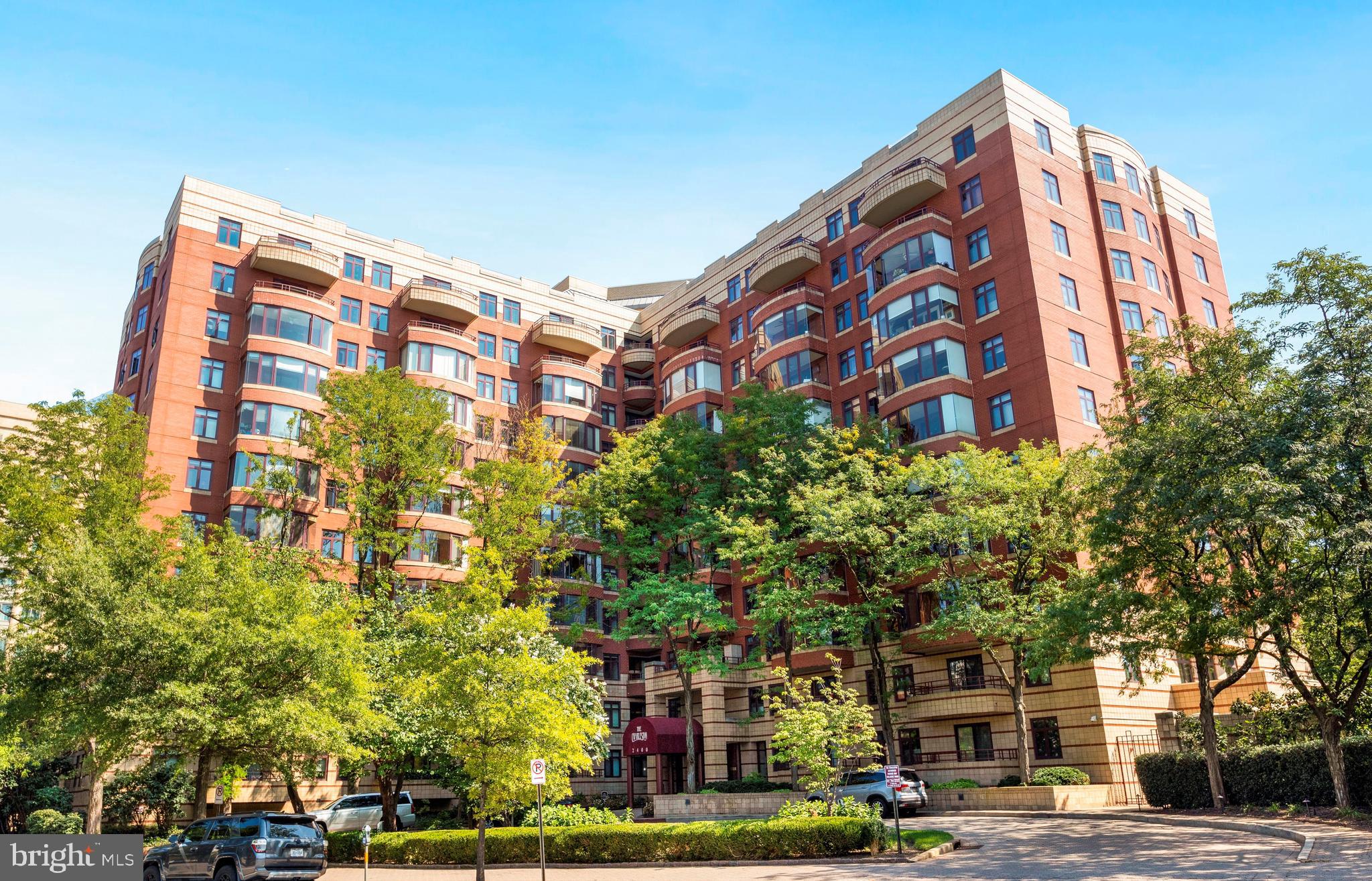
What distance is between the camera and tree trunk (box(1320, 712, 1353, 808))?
2511cm

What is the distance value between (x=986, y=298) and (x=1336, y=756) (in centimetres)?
2599

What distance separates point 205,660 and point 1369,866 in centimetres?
2798

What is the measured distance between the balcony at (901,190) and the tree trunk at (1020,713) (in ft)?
80.7

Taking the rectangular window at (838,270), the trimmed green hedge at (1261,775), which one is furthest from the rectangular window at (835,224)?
the trimmed green hedge at (1261,775)

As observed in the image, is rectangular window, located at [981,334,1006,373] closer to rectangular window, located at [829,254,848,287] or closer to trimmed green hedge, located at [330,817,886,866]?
rectangular window, located at [829,254,848,287]

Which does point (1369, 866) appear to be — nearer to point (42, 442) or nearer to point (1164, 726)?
point (1164, 726)

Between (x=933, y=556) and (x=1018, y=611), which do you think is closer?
(x=1018, y=611)

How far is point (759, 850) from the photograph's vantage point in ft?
81.1

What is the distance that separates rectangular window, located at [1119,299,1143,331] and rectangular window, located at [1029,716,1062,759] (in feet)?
65.9

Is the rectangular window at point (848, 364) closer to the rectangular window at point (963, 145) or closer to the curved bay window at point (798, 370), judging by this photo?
the curved bay window at point (798, 370)

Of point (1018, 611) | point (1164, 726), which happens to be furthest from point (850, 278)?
point (1164, 726)
